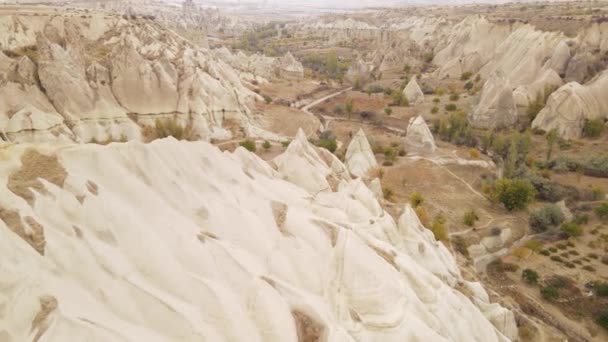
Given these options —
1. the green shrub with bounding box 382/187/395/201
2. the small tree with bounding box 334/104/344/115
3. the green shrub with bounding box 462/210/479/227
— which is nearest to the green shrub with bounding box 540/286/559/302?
the green shrub with bounding box 462/210/479/227

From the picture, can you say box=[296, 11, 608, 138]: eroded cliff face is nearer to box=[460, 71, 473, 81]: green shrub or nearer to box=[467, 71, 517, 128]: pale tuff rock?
box=[467, 71, 517, 128]: pale tuff rock

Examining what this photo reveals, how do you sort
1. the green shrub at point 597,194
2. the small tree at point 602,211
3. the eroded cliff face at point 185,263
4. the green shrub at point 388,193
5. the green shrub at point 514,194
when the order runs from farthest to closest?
the green shrub at point 597,194 → the green shrub at point 388,193 → the green shrub at point 514,194 → the small tree at point 602,211 → the eroded cliff face at point 185,263

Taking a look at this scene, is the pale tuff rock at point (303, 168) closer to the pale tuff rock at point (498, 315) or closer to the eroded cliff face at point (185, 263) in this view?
the eroded cliff face at point (185, 263)

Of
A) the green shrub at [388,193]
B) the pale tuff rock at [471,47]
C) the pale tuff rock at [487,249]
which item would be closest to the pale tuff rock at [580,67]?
the pale tuff rock at [471,47]

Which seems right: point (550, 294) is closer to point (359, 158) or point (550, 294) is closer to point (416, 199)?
point (416, 199)

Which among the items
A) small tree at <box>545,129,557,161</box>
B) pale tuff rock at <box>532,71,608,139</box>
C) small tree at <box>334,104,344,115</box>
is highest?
pale tuff rock at <box>532,71,608,139</box>

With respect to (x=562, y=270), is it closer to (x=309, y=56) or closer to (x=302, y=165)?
(x=302, y=165)
